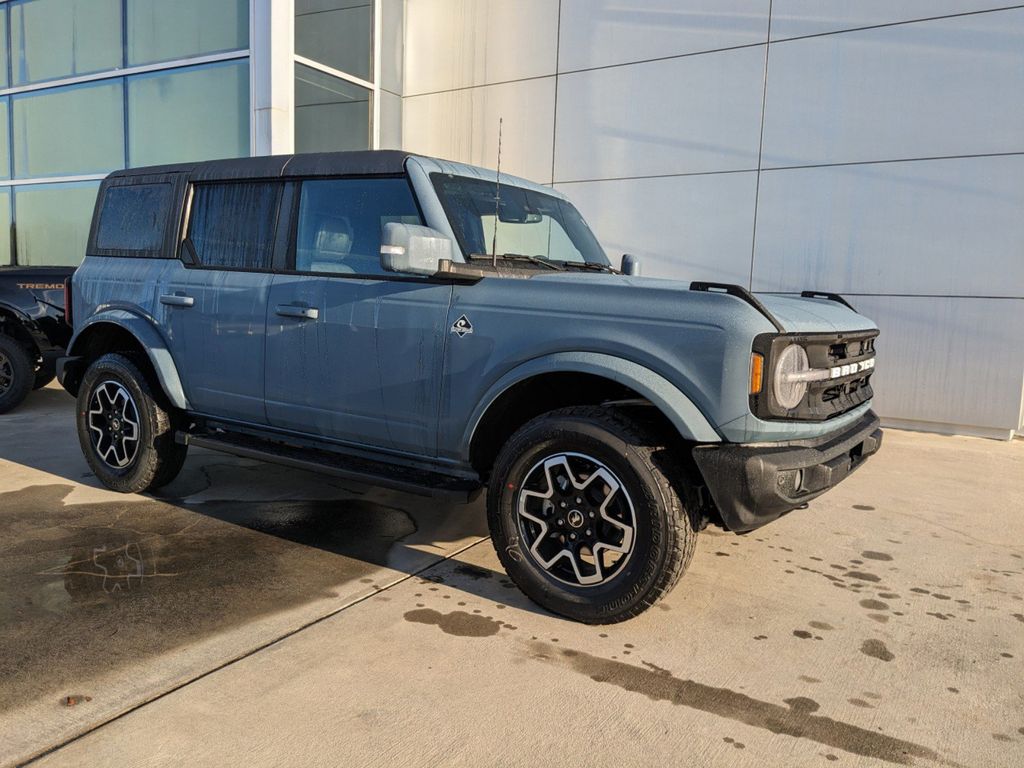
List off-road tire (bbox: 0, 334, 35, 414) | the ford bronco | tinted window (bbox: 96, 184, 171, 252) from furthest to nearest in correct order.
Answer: off-road tire (bbox: 0, 334, 35, 414), tinted window (bbox: 96, 184, 171, 252), the ford bronco

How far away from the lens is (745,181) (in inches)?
346

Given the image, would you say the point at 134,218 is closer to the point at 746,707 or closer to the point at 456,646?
the point at 456,646

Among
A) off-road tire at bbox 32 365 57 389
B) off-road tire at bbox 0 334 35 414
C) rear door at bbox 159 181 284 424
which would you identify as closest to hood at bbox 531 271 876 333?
rear door at bbox 159 181 284 424

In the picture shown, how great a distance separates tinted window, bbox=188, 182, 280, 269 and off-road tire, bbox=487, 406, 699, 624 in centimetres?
195

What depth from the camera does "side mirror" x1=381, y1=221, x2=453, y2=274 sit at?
3238 millimetres

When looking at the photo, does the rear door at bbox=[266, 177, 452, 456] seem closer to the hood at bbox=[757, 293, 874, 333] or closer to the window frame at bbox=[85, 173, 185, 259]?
the window frame at bbox=[85, 173, 185, 259]

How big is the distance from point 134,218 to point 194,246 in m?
0.66

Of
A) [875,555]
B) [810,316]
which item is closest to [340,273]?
[810,316]

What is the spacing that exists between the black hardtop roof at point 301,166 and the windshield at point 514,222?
28 cm

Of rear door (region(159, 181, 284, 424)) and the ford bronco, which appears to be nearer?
the ford bronco

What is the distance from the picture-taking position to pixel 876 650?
3.04m

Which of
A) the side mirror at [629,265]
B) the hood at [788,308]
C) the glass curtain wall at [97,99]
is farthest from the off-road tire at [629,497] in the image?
the glass curtain wall at [97,99]

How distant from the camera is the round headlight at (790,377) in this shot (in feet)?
9.54

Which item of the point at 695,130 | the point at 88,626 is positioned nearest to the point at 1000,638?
the point at 88,626
